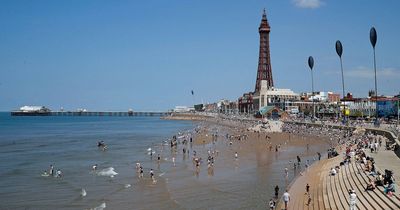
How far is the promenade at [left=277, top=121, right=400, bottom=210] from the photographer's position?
13133 millimetres

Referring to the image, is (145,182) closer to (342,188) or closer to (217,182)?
(217,182)

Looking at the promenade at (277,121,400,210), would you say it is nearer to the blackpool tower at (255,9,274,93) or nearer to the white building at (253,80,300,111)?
the white building at (253,80,300,111)

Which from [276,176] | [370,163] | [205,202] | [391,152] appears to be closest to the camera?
[205,202]

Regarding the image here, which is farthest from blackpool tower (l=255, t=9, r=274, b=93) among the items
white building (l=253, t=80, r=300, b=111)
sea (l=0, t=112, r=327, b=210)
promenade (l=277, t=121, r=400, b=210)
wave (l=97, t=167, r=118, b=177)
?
promenade (l=277, t=121, r=400, b=210)

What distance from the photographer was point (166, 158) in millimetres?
33625

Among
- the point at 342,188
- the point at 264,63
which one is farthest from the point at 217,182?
the point at 264,63

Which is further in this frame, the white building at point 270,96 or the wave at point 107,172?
the white building at point 270,96

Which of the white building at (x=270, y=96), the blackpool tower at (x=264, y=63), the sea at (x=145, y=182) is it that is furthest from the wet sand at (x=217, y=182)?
the blackpool tower at (x=264, y=63)

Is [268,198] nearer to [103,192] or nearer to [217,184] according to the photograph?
[217,184]

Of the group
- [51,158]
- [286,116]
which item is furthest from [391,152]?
[286,116]

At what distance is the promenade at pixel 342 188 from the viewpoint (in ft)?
43.1

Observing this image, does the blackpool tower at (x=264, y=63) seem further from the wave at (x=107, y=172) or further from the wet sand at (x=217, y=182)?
the wave at (x=107, y=172)

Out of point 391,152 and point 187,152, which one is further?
point 187,152

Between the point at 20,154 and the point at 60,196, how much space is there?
2154 centimetres
